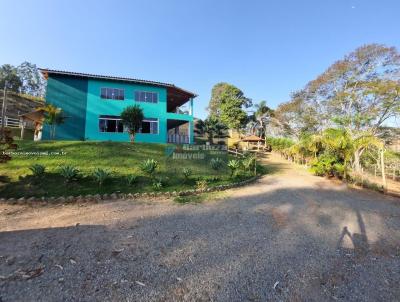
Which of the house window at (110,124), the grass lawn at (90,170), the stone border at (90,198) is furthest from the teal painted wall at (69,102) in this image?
the stone border at (90,198)

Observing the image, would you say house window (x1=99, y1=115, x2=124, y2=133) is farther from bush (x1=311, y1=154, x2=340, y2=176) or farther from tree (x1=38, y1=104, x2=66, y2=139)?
bush (x1=311, y1=154, x2=340, y2=176)

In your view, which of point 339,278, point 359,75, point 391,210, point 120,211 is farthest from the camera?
point 359,75

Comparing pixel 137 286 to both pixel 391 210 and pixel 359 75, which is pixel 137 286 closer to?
pixel 391 210

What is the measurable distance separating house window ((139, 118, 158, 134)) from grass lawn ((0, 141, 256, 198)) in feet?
22.2

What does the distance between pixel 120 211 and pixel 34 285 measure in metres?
3.65

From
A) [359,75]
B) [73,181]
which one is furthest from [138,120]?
[359,75]

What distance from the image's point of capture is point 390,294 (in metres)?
3.23

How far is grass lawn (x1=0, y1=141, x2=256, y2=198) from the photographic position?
8578 mm

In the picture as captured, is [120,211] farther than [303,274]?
Yes

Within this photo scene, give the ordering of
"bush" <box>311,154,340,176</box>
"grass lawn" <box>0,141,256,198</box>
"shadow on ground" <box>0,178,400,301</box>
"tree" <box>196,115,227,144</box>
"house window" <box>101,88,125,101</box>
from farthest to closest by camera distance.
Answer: "tree" <box>196,115,227,144</box> → "house window" <box>101,88,125,101</box> → "bush" <box>311,154,340,176</box> → "grass lawn" <box>0,141,256,198</box> → "shadow on ground" <box>0,178,400,301</box>

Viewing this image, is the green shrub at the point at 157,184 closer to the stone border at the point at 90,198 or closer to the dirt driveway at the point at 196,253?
the stone border at the point at 90,198

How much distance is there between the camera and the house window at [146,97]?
74.4 feet

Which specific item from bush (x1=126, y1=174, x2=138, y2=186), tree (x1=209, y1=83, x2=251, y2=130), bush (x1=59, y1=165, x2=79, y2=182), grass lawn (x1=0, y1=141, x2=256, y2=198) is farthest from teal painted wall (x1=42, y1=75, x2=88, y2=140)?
tree (x1=209, y1=83, x2=251, y2=130)

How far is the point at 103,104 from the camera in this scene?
70.6 ft
